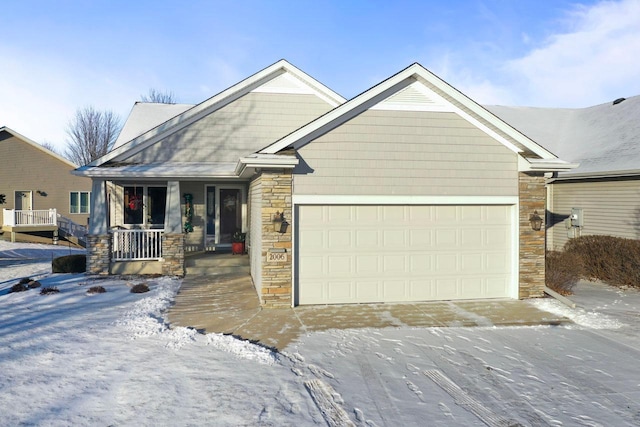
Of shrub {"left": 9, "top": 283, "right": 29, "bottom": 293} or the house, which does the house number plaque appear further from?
the house

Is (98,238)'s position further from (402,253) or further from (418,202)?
(418,202)

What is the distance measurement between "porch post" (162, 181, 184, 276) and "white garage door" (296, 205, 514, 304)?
4.74 metres

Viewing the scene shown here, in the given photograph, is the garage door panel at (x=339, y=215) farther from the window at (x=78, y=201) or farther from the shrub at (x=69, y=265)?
the window at (x=78, y=201)

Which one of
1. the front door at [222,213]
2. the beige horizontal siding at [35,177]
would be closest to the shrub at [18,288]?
the front door at [222,213]

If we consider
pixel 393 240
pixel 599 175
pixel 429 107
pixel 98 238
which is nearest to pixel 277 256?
pixel 393 240

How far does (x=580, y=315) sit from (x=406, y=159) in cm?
440

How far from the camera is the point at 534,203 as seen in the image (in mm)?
9203

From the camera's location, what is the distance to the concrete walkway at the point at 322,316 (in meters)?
7.11

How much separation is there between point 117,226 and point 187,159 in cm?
346

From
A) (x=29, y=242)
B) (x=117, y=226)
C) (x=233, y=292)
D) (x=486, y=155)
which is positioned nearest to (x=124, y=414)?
(x=233, y=292)

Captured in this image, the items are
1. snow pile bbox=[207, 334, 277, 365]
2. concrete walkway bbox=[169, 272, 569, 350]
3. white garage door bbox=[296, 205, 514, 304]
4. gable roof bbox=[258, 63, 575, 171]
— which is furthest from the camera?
white garage door bbox=[296, 205, 514, 304]

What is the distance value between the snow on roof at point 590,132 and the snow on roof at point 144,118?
13890mm

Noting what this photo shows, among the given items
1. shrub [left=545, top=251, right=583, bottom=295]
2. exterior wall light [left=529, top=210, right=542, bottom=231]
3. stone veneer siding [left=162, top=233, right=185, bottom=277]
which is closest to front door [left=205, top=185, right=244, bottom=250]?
stone veneer siding [left=162, top=233, right=185, bottom=277]

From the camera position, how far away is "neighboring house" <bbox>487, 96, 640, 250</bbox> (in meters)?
12.5
